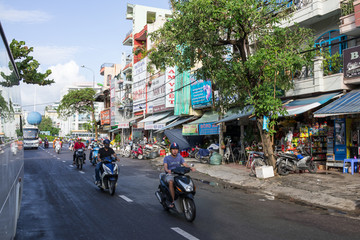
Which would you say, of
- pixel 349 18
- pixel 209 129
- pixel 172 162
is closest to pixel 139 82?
pixel 209 129

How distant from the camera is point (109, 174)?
10.0 metres

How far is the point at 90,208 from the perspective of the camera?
8.05 meters

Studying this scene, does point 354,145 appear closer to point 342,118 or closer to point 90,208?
point 342,118

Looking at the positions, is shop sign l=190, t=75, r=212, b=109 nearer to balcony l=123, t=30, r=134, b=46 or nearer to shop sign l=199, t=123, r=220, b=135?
→ shop sign l=199, t=123, r=220, b=135

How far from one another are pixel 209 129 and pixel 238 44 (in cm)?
852

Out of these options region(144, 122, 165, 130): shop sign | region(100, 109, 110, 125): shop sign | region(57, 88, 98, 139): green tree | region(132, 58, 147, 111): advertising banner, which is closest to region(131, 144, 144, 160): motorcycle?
region(144, 122, 165, 130): shop sign

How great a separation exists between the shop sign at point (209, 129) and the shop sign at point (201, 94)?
2.07m

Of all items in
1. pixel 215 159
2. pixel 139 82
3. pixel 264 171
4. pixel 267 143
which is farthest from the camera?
pixel 139 82

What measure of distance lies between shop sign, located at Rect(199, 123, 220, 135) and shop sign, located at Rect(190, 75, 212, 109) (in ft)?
6.81

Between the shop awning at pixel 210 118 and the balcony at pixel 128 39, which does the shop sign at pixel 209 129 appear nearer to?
the shop awning at pixel 210 118

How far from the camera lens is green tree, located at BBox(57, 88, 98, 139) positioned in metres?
54.5

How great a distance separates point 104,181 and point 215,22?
6778 mm

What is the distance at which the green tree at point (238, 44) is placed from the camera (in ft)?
38.4

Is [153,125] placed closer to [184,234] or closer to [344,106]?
[344,106]
